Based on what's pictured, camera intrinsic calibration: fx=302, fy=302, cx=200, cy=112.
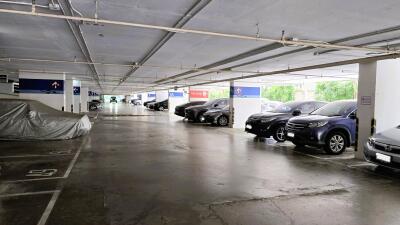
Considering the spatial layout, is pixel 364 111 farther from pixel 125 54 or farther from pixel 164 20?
pixel 125 54

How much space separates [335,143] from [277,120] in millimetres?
2448

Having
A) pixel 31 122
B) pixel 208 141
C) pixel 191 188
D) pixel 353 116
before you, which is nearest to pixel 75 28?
pixel 191 188

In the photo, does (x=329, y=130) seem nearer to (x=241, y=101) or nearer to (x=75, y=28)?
(x=75, y=28)

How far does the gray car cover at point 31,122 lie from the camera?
9.49 m

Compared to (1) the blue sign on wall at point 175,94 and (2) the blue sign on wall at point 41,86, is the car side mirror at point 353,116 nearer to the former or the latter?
(2) the blue sign on wall at point 41,86

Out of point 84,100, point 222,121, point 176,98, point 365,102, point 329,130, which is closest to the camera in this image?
point 365,102

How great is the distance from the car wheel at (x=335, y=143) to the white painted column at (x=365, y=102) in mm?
555

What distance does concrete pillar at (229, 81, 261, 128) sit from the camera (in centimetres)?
1628

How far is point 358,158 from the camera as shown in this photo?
7.64 metres

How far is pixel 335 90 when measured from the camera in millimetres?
29719

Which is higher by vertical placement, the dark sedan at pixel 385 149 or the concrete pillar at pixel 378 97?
the concrete pillar at pixel 378 97

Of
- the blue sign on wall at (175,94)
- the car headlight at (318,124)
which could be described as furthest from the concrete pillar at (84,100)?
the car headlight at (318,124)

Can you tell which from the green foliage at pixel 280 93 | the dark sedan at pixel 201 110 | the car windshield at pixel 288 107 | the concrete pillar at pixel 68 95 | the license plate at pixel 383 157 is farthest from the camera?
the green foliage at pixel 280 93

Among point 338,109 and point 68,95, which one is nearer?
point 338,109
